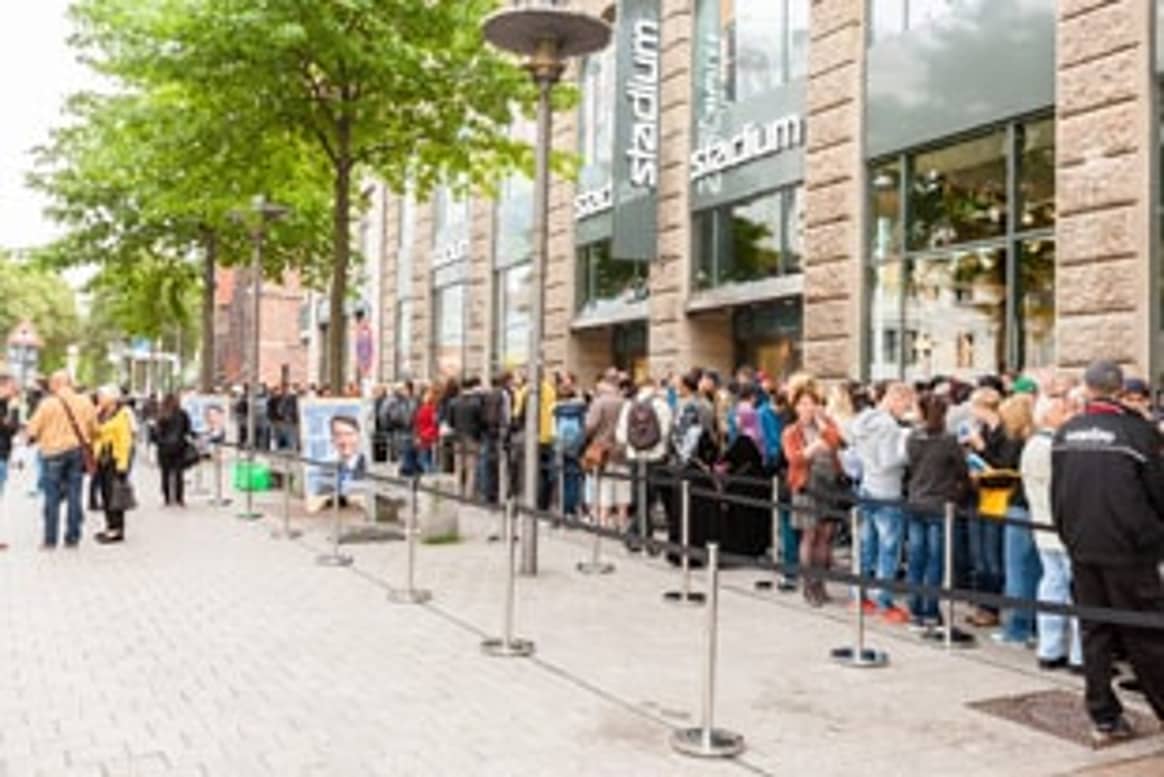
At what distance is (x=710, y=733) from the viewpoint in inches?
229

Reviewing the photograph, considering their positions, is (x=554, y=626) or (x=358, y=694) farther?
(x=554, y=626)

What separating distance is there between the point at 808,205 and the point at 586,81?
8.96m

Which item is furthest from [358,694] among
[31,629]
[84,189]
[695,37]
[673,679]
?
[84,189]

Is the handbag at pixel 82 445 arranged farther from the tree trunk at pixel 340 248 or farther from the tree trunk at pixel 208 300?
the tree trunk at pixel 208 300

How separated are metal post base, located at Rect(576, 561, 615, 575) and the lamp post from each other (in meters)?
0.46

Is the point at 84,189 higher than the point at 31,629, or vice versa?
the point at 84,189

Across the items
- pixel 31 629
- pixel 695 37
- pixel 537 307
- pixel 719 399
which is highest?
pixel 695 37

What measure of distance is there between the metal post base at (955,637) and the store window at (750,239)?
8942mm

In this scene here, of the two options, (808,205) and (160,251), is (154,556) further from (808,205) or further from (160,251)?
(160,251)

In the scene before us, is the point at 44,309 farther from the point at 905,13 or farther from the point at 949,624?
the point at 949,624

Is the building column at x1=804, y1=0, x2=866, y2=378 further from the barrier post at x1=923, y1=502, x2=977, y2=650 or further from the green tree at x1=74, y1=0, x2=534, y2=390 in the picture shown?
the barrier post at x1=923, y1=502, x2=977, y2=650

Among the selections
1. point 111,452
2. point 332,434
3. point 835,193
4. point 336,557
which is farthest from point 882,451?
point 111,452

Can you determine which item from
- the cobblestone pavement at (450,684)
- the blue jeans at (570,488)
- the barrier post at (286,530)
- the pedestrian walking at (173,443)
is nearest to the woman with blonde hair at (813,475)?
the cobblestone pavement at (450,684)

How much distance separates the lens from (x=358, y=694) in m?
6.68
